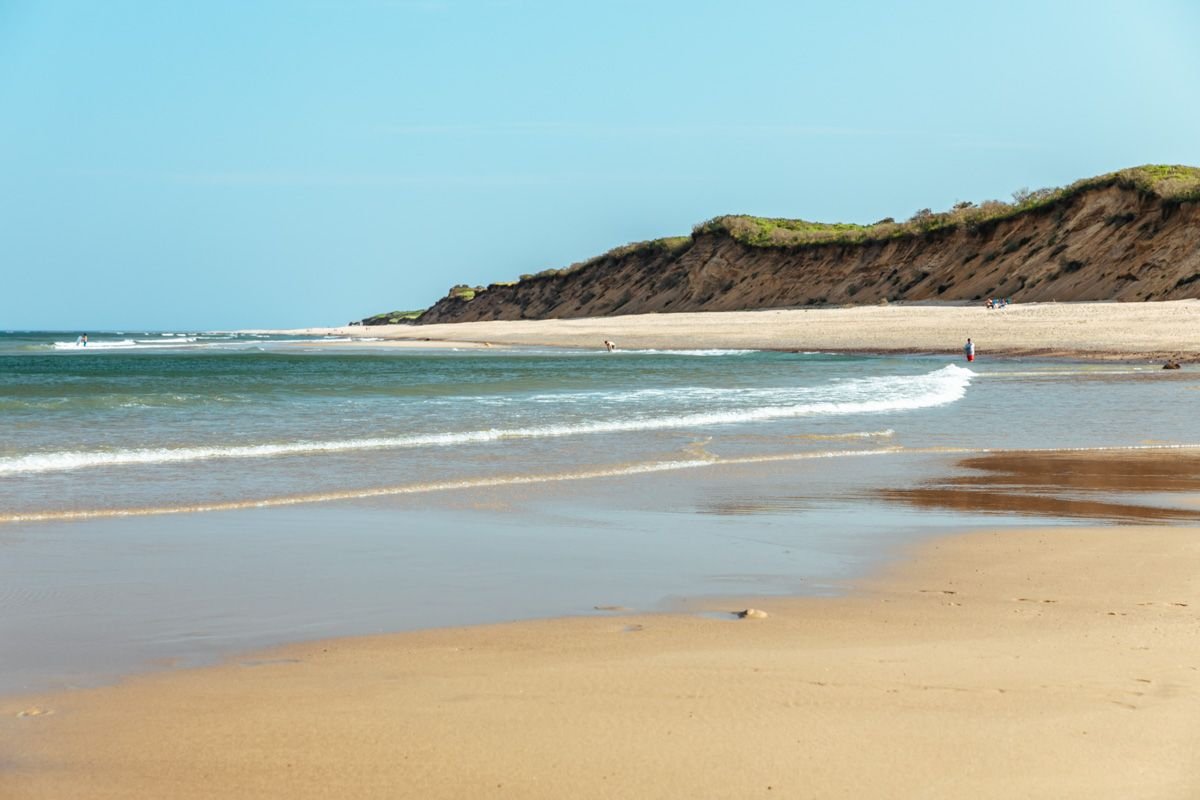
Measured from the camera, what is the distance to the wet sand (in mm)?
3613

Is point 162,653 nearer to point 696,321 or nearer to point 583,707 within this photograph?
point 583,707

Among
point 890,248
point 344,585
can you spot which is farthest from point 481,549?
point 890,248

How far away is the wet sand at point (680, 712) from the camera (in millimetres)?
3613

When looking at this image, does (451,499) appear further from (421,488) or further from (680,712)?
(680,712)

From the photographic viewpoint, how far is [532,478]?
467 inches

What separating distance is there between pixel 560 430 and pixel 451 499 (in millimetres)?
6191

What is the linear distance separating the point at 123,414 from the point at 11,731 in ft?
52.0

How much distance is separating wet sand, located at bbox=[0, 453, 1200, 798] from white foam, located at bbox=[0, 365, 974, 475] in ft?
28.3

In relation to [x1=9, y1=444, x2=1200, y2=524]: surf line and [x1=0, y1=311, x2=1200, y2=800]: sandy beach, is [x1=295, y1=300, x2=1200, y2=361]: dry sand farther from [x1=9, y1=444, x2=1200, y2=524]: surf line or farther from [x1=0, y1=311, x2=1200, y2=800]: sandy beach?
[x1=0, y1=311, x2=1200, y2=800]: sandy beach

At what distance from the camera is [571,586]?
6633 millimetres

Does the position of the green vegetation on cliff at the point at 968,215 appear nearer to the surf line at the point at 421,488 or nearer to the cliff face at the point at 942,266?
the cliff face at the point at 942,266

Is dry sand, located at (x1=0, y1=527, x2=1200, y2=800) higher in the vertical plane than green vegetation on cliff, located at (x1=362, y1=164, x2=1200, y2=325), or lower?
lower

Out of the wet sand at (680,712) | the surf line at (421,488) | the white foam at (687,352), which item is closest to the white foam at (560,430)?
the surf line at (421,488)

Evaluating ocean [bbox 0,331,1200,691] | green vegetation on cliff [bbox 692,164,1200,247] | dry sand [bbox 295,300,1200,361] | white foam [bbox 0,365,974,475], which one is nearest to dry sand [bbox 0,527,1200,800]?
ocean [bbox 0,331,1200,691]
